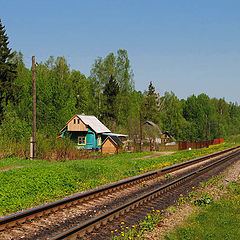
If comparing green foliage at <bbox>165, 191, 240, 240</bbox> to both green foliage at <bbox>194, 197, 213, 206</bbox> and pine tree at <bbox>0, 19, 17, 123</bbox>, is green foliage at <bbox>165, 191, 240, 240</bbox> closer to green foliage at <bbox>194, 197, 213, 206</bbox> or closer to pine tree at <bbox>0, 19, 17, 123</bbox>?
green foliage at <bbox>194, 197, 213, 206</bbox>

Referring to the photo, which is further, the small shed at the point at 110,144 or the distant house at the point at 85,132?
the distant house at the point at 85,132

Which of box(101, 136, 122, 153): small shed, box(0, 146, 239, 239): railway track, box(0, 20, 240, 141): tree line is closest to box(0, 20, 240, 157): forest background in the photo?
box(0, 20, 240, 141): tree line

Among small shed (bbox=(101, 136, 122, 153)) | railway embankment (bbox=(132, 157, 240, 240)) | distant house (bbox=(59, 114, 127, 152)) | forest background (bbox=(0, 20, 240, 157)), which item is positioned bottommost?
railway embankment (bbox=(132, 157, 240, 240))

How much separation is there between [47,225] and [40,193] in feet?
12.5

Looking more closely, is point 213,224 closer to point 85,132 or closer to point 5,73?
point 85,132

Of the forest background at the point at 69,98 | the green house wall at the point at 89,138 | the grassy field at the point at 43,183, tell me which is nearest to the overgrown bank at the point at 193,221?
the grassy field at the point at 43,183

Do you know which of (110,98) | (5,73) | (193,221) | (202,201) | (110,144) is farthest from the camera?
(110,98)

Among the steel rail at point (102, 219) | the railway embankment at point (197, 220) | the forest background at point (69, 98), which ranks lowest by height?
the railway embankment at point (197, 220)

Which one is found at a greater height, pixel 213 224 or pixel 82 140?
pixel 82 140

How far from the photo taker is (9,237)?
21.7ft

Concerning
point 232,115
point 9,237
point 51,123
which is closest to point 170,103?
point 51,123

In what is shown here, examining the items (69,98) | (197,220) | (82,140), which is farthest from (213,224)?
(69,98)

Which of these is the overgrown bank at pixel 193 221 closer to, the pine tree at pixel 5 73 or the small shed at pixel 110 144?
the small shed at pixel 110 144

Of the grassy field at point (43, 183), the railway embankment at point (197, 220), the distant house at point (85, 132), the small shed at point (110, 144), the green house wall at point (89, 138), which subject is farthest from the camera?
the green house wall at point (89, 138)
